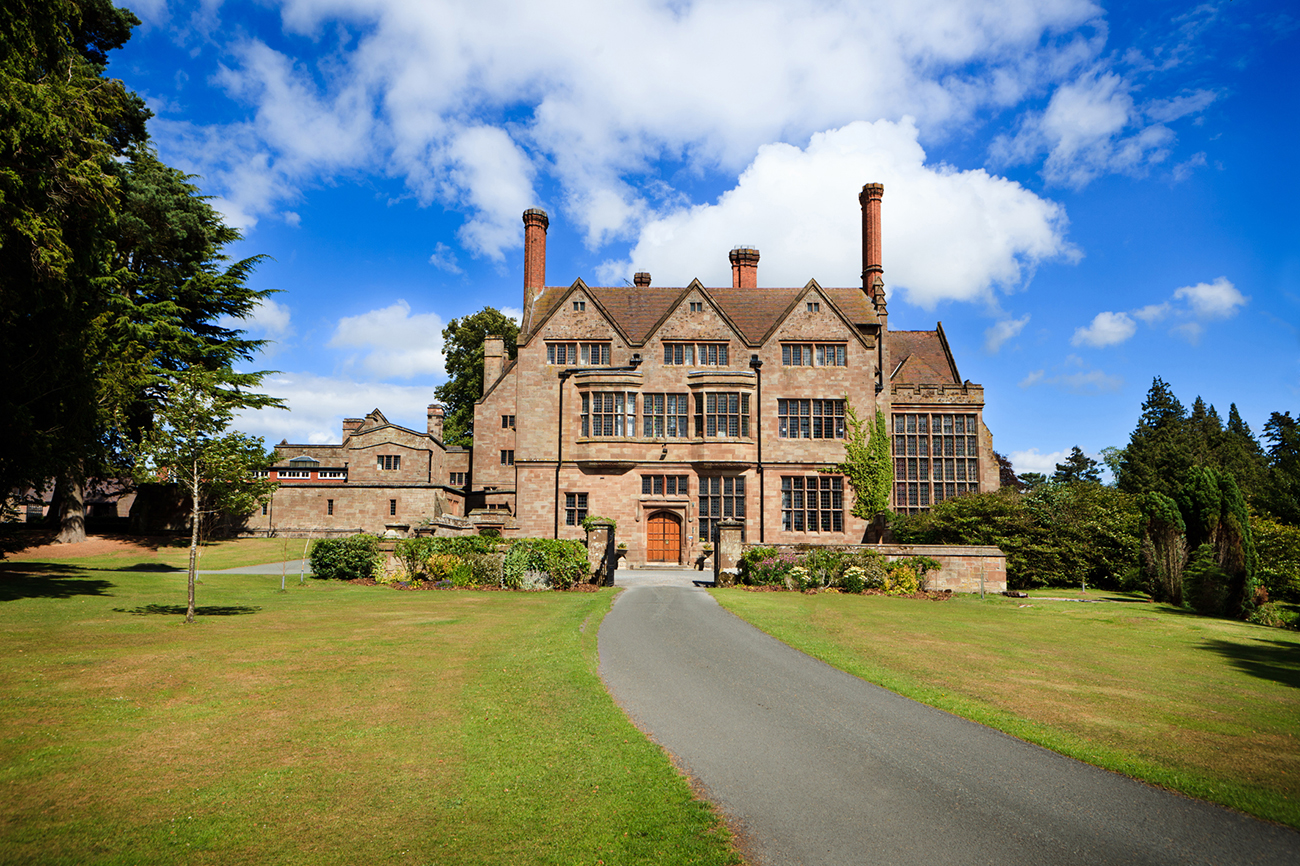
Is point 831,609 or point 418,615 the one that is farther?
Answer: point 831,609

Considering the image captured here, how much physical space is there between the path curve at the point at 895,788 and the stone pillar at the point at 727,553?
15682 mm

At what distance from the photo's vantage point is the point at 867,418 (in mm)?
36500

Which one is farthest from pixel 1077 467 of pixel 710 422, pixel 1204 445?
pixel 710 422

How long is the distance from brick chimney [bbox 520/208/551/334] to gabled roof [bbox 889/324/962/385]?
22.5 m

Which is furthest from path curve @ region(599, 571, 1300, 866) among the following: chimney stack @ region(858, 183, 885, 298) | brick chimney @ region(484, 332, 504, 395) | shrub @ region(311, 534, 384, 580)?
chimney stack @ region(858, 183, 885, 298)

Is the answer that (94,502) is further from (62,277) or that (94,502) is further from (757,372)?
(757,372)

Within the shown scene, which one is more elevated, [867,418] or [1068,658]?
[867,418]

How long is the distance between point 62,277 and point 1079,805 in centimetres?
2190

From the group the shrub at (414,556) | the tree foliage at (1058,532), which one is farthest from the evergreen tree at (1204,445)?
the shrub at (414,556)

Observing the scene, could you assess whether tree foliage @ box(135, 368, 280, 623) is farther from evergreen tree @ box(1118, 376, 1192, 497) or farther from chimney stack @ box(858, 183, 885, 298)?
evergreen tree @ box(1118, 376, 1192, 497)

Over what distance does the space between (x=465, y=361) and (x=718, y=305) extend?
1181 inches

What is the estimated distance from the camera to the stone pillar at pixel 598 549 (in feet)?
84.5

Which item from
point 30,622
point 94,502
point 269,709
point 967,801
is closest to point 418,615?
point 30,622

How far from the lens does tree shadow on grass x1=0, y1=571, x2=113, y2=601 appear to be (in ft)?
60.8
